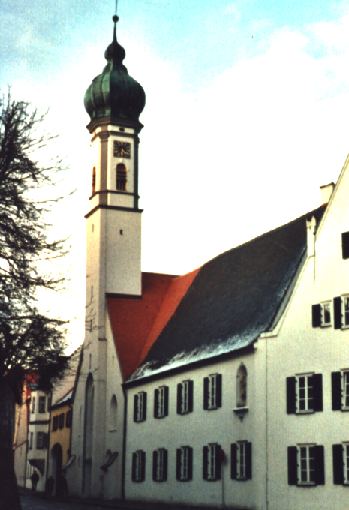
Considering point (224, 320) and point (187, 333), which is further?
point (187, 333)

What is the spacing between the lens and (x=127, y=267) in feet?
207

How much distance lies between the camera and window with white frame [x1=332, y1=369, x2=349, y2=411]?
3462 cm

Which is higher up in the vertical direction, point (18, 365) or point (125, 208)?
point (125, 208)

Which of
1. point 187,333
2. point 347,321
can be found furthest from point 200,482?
point 347,321

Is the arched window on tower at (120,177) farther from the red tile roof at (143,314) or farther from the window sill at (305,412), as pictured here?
the window sill at (305,412)

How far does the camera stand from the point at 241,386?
135 ft

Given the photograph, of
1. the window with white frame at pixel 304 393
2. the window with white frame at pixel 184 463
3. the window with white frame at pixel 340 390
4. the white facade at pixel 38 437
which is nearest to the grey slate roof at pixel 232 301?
the window with white frame at pixel 304 393

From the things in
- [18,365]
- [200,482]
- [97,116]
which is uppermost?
[97,116]

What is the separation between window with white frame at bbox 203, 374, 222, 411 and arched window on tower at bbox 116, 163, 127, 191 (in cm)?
2241

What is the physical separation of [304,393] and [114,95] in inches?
1331

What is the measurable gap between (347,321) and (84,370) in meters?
32.1

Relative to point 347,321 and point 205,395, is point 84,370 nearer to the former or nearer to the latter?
point 205,395

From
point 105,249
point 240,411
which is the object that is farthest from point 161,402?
point 105,249

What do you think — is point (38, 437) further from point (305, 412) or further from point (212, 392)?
point (305, 412)
